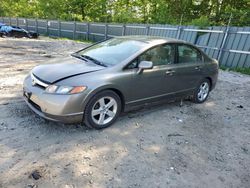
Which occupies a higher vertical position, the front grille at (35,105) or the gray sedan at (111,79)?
the gray sedan at (111,79)

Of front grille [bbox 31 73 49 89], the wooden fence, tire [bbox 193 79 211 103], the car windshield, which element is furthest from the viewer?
the wooden fence

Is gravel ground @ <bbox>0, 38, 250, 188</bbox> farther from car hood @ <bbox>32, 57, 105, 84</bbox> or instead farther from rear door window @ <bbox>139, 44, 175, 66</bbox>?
rear door window @ <bbox>139, 44, 175, 66</bbox>

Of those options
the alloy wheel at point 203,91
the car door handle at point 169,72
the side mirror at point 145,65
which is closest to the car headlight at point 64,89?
the side mirror at point 145,65

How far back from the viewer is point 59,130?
3.84 meters

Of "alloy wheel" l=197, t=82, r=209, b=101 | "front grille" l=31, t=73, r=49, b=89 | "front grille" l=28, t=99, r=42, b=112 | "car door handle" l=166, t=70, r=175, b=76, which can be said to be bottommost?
"alloy wheel" l=197, t=82, r=209, b=101

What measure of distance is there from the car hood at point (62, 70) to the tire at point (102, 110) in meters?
0.45

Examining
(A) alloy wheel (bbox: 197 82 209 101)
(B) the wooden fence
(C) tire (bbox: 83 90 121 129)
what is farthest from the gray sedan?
(B) the wooden fence

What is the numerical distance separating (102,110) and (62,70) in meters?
0.88

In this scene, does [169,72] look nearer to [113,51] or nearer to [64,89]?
[113,51]

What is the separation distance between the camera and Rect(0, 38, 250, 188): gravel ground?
2.90 metres

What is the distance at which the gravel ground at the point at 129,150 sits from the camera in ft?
9.52

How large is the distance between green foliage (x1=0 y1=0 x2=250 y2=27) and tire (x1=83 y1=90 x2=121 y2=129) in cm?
1075

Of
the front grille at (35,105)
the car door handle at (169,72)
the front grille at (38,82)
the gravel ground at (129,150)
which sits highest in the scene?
the car door handle at (169,72)

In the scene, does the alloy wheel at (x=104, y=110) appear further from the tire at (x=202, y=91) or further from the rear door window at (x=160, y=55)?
the tire at (x=202, y=91)
